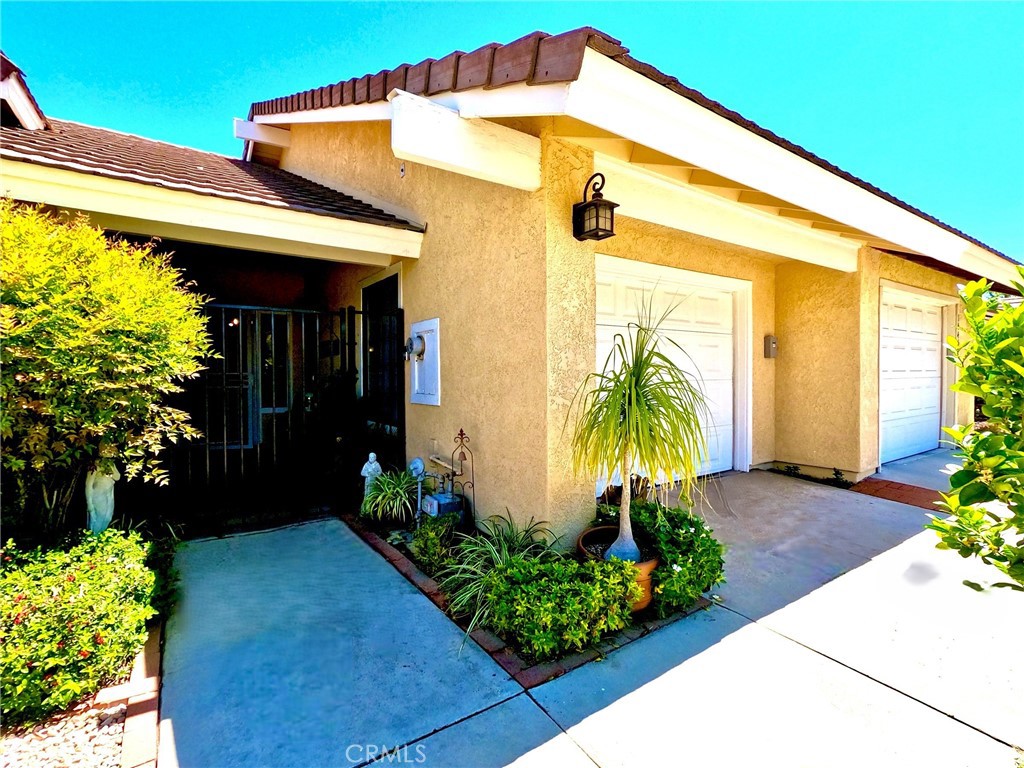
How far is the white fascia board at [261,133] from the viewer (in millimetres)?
10795

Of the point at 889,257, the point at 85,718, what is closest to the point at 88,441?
the point at 85,718

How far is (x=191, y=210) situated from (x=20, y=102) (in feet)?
15.6

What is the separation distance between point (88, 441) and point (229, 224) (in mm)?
2761

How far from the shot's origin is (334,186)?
9.31 metres

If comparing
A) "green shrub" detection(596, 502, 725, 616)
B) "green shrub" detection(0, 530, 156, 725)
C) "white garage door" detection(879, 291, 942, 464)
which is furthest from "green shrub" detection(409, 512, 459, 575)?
"white garage door" detection(879, 291, 942, 464)

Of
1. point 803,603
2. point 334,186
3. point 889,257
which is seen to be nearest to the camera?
point 803,603

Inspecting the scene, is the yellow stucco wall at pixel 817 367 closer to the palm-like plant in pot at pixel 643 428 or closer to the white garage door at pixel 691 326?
the white garage door at pixel 691 326

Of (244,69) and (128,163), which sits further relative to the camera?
(244,69)

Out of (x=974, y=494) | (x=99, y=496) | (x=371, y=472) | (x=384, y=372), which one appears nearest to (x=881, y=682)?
(x=974, y=494)

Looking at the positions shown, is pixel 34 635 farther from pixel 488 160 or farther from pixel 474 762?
pixel 488 160

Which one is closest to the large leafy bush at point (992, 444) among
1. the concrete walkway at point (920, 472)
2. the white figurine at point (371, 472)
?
the white figurine at point (371, 472)

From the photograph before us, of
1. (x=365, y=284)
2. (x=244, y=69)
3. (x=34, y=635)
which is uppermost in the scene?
(x=244, y=69)

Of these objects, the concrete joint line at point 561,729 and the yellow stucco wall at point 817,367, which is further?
the yellow stucco wall at point 817,367

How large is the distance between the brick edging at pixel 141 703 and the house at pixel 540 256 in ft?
10.3
